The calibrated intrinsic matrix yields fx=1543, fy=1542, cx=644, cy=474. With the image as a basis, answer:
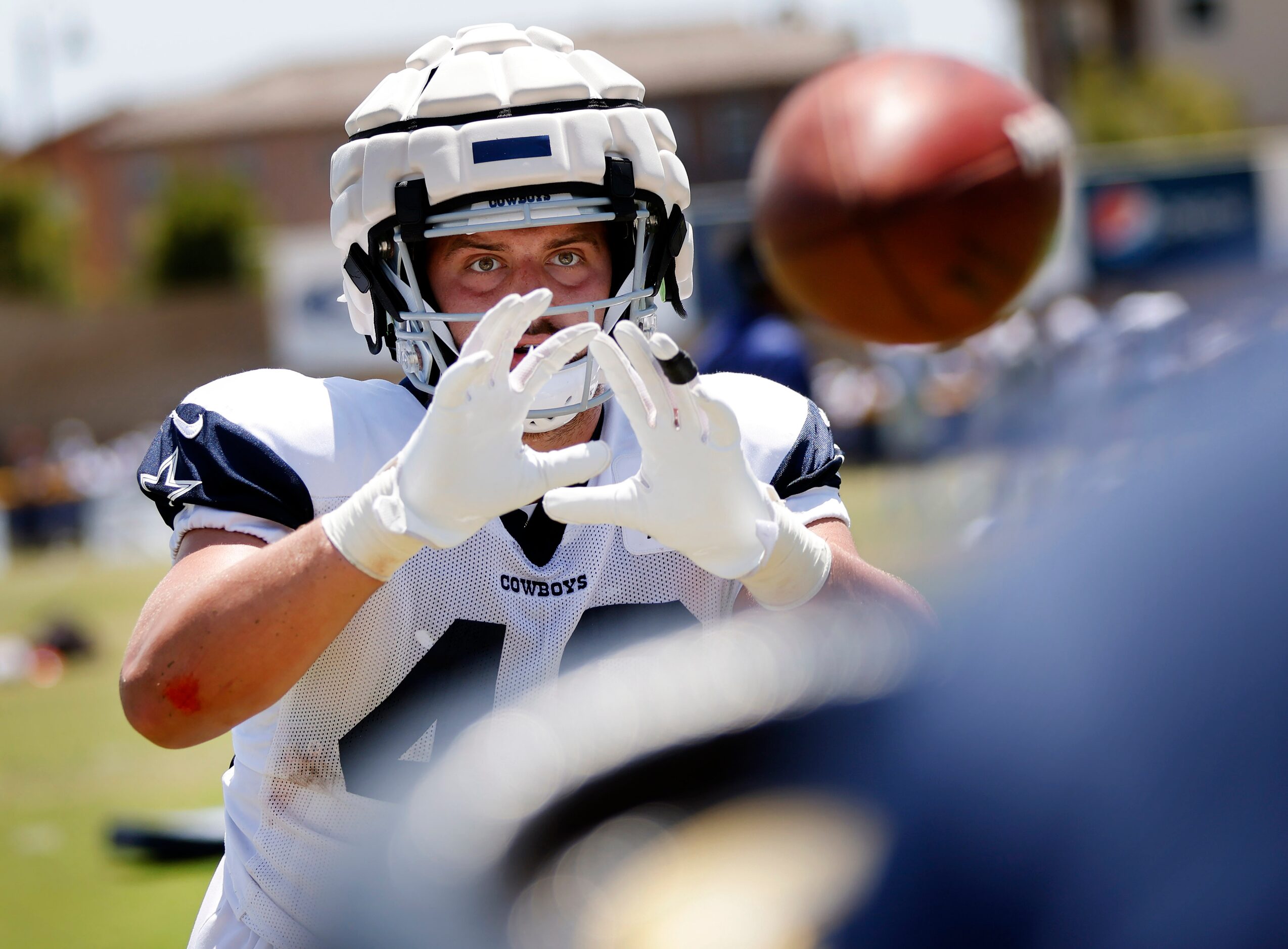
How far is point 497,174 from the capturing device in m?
2.04

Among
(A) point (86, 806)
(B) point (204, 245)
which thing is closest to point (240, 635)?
(A) point (86, 806)

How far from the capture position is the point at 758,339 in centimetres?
586

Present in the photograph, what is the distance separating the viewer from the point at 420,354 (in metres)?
2.16

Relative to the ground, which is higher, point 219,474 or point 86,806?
point 219,474

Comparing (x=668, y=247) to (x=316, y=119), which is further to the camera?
(x=316, y=119)

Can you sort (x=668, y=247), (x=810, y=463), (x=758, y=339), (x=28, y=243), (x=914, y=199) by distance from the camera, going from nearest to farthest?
(x=810, y=463) → (x=668, y=247) → (x=914, y=199) → (x=758, y=339) → (x=28, y=243)

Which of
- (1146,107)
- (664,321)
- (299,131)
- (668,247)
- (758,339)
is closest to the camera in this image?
(668,247)

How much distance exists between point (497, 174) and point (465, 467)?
0.47 m

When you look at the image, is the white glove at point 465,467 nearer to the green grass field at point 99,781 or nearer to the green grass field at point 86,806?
the green grass field at point 99,781

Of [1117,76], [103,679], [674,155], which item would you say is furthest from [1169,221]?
[674,155]

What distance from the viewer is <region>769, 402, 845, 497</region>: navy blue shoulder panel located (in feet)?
6.97

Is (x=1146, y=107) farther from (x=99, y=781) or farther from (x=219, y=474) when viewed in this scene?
(x=219, y=474)

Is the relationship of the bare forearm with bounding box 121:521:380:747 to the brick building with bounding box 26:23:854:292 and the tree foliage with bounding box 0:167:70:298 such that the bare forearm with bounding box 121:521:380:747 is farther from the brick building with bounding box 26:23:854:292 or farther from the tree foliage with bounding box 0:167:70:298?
the brick building with bounding box 26:23:854:292

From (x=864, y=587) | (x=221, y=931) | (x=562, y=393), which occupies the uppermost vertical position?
(x=562, y=393)
